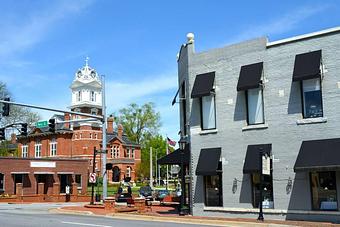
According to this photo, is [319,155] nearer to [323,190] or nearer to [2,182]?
[323,190]

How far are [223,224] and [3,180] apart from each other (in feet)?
119

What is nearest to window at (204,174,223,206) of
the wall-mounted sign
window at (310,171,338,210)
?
window at (310,171,338,210)

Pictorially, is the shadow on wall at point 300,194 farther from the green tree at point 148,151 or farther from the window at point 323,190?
the green tree at point 148,151

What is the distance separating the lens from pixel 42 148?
92.6 metres

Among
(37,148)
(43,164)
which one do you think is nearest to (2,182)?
(43,164)

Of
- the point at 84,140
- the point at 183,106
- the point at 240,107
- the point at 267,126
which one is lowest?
the point at 267,126

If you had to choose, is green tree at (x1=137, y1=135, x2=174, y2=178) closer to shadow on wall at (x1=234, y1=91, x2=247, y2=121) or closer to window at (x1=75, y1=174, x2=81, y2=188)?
window at (x1=75, y1=174, x2=81, y2=188)

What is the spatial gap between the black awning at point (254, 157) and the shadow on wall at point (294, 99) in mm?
1864

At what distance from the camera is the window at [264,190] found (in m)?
20.9

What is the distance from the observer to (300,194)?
19750mm

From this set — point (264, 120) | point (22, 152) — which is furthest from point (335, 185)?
point (22, 152)

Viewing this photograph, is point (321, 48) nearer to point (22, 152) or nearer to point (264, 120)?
point (264, 120)

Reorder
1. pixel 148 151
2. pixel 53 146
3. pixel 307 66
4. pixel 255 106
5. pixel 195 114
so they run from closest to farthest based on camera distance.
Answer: pixel 307 66
pixel 255 106
pixel 195 114
pixel 53 146
pixel 148 151

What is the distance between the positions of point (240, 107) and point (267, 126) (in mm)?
1688
